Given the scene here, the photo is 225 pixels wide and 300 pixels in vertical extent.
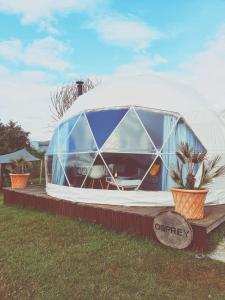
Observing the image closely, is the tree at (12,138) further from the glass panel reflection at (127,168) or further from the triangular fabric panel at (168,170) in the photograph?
the triangular fabric panel at (168,170)

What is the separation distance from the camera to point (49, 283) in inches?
142

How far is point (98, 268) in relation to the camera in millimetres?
4035

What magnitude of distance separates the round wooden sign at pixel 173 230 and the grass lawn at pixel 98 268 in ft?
0.45

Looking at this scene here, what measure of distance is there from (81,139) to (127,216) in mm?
2497

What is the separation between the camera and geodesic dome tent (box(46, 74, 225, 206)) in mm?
6531

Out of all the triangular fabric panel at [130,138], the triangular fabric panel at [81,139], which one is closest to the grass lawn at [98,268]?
the triangular fabric panel at [130,138]

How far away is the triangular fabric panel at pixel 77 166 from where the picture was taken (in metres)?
6.99

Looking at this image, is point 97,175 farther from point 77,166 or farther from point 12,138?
point 12,138

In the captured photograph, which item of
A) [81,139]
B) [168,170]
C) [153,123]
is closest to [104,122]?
[81,139]

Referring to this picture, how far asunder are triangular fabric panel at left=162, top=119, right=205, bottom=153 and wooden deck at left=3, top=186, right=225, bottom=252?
1347 mm

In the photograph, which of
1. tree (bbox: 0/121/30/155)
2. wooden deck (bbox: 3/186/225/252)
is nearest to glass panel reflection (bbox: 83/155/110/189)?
wooden deck (bbox: 3/186/225/252)

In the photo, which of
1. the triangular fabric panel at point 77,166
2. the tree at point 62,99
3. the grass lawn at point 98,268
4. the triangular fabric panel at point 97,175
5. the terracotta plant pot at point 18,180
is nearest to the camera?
the grass lawn at point 98,268

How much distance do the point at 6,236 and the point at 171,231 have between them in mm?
3031

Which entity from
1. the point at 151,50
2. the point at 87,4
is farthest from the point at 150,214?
the point at 151,50
